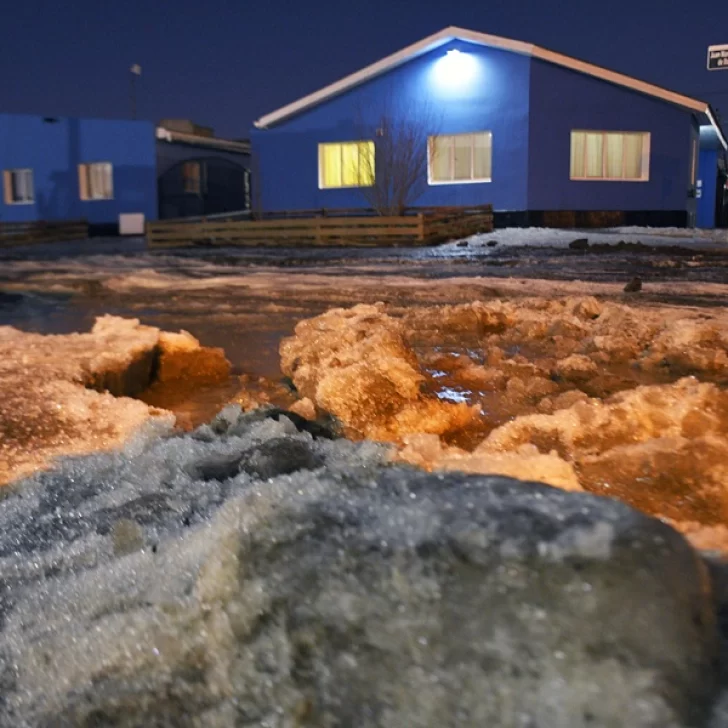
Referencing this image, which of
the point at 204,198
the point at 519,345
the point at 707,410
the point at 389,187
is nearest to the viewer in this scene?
the point at 707,410

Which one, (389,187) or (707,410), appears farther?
(389,187)

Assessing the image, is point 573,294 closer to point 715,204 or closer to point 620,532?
point 620,532

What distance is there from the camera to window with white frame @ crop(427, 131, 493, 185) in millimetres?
26344

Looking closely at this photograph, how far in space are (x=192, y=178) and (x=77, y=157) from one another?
5.17 metres

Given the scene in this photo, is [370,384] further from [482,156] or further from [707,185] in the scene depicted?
[707,185]

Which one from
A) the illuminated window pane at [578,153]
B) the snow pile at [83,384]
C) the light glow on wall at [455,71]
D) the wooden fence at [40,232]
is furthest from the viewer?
the wooden fence at [40,232]

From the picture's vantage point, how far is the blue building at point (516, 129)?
83.5ft

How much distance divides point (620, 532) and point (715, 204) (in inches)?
1474

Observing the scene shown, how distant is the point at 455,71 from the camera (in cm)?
2606

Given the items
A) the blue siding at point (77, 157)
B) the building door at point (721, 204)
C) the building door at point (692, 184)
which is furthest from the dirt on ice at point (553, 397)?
the building door at point (721, 204)

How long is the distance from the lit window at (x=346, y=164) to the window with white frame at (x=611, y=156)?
21.4 ft

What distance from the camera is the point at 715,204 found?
35938mm

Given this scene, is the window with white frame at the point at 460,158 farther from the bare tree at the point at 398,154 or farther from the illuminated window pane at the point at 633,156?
the illuminated window pane at the point at 633,156

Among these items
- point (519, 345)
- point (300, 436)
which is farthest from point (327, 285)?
point (300, 436)
